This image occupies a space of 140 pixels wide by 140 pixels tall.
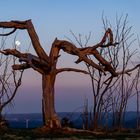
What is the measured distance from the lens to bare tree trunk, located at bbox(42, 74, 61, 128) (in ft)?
34.0

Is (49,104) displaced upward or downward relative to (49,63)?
downward

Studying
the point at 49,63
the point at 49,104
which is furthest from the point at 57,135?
the point at 49,63

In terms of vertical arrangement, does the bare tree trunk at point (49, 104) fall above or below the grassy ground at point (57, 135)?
above

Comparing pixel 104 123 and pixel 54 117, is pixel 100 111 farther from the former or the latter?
pixel 54 117

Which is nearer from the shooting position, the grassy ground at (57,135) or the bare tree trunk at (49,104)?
the grassy ground at (57,135)

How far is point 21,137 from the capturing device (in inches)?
350

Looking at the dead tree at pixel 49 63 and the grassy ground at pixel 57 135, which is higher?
the dead tree at pixel 49 63

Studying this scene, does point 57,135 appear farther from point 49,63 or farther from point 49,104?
point 49,63

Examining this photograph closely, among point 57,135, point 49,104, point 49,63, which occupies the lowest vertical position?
point 57,135

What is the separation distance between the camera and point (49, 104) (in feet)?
34.0

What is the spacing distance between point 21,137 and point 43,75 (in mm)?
1995

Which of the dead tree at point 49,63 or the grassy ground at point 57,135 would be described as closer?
the grassy ground at point 57,135

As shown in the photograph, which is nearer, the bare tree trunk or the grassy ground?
the grassy ground

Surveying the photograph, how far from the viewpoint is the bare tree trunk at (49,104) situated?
408 inches
